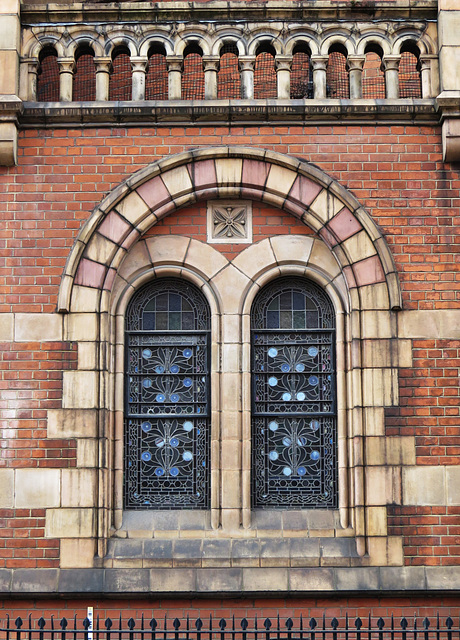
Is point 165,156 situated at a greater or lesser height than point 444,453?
greater

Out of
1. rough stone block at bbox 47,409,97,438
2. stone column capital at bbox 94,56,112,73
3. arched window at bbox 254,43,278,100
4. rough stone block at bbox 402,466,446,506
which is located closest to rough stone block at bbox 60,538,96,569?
rough stone block at bbox 47,409,97,438

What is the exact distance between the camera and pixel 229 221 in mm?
10211

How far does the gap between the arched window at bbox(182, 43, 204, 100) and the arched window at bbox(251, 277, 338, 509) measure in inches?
109

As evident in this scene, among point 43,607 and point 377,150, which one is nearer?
point 43,607

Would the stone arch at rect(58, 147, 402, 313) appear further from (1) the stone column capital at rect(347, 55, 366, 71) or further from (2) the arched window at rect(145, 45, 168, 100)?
(2) the arched window at rect(145, 45, 168, 100)

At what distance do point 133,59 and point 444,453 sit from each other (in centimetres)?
556

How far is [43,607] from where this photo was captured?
30.5 ft

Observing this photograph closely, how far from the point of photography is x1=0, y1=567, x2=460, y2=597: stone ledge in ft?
30.1

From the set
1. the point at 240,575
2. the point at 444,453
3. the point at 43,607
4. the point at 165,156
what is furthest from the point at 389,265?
the point at 43,607

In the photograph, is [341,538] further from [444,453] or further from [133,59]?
[133,59]

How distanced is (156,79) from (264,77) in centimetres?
146

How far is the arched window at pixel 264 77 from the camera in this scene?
11.7 meters

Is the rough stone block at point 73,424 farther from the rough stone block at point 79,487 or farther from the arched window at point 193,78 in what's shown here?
the arched window at point 193,78

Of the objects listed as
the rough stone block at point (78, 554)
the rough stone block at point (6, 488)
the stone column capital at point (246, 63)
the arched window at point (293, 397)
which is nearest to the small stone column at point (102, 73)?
the stone column capital at point (246, 63)
